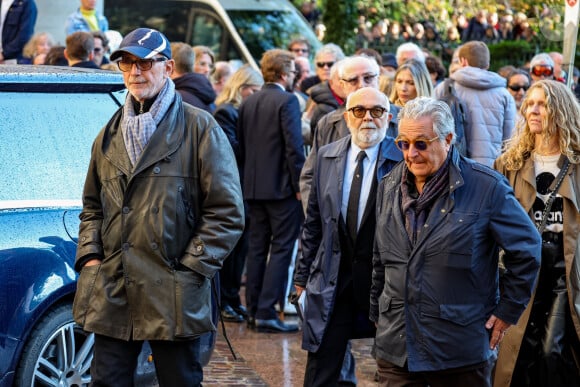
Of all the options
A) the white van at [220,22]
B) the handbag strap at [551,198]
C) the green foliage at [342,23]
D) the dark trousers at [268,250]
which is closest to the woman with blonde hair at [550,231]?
the handbag strap at [551,198]

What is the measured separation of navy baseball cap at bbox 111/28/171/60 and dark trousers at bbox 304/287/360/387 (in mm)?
1872

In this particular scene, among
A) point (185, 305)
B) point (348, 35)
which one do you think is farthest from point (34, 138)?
point (348, 35)

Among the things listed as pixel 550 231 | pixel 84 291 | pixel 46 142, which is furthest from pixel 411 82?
pixel 84 291

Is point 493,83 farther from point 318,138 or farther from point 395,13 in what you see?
point 395,13

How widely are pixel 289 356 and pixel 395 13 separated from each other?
58.6 feet

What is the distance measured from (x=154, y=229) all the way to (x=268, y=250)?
4946 mm

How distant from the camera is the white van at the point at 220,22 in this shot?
18.2 m

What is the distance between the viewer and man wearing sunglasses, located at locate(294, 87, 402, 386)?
678 cm

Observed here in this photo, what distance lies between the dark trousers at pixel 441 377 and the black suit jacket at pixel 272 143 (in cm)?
461

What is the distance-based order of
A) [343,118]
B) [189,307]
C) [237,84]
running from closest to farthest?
1. [189,307]
2. [343,118]
3. [237,84]

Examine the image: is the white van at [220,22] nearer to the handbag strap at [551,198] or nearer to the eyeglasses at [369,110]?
the eyeglasses at [369,110]

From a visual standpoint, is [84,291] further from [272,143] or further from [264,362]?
[272,143]

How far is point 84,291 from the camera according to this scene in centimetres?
566

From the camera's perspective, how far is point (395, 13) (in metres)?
26.0
